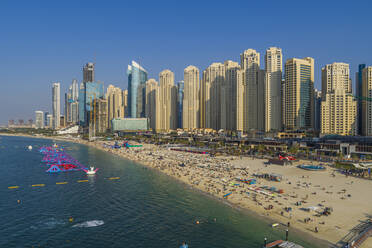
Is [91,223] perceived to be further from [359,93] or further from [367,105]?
[359,93]

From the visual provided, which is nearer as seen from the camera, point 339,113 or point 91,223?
point 91,223

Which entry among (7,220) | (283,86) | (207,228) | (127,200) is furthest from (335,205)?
(283,86)

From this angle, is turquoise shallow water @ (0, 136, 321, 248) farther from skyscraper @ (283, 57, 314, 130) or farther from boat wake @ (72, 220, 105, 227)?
skyscraper @ (283, 57, 314, 130)

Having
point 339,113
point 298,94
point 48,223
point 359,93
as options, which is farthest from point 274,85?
point 48,223

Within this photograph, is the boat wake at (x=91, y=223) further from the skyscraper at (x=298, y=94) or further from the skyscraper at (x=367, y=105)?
the skyscraper at (x=298, y=94)

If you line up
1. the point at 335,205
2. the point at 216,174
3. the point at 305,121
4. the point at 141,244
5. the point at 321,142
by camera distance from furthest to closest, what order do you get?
the point at 305,121, the point at 321,142, the point at 216,174, the point at 335,205, the point at 141,244

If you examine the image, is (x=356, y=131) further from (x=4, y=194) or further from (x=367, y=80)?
(x=4, y=194)

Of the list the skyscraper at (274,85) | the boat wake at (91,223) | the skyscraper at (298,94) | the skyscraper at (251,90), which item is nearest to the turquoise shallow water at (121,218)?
the boat wake at (91,223)
